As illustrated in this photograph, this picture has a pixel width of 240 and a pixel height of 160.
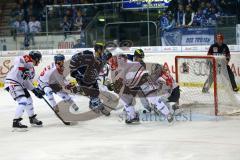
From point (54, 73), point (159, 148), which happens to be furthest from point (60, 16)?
point (159, 148)

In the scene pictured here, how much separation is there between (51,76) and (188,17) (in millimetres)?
5692

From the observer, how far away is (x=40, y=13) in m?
17.6

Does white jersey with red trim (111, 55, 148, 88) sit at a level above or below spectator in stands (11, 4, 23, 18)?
Result: below

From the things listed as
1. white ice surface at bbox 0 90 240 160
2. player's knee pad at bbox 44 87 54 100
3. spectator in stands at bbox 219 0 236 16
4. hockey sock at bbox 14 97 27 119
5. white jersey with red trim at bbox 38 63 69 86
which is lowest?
white ice surface at bbox 0 90 240 160

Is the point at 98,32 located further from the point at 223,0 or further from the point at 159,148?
the point at 159,148

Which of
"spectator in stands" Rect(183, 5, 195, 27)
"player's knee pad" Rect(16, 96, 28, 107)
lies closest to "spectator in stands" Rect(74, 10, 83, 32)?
"spectator in stands" Rect(183, 5, 195, 27)

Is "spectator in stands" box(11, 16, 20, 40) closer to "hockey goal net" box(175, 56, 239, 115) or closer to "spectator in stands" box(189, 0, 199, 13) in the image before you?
"spectator in stands" box(189, 0, 199, 13)

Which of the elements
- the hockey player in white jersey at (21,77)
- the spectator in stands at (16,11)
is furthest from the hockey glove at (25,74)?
the spectator in stands at (16,11)

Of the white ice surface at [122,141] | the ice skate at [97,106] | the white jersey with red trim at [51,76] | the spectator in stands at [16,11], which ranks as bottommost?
the white ice surface at [122,141]

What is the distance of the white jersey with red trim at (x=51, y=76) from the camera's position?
9.95 metres

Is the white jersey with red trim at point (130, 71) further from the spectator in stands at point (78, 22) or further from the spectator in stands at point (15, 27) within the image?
the spectator in stands at point (15, 27)

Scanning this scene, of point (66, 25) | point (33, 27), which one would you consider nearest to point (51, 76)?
point (66, 25)

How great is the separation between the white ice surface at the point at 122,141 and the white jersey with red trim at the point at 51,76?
70cm

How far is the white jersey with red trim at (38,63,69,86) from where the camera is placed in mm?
9953
